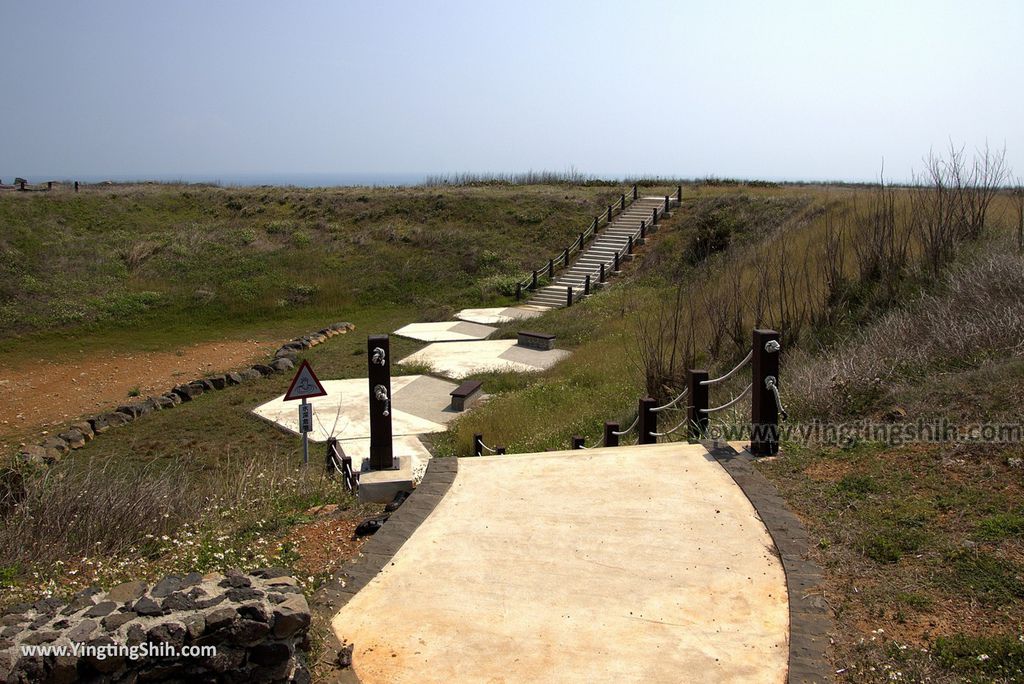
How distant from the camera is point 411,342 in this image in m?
19.6

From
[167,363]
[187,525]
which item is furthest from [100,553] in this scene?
[167,363]

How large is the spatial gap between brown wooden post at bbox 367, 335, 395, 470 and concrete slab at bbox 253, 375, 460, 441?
4520 millimetres

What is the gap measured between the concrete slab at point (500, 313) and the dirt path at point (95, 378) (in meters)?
5.58

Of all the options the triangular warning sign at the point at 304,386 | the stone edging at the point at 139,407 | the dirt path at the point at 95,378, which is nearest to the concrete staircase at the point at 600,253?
the stone edging at the point at 139,407

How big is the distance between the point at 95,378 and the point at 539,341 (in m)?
9.66

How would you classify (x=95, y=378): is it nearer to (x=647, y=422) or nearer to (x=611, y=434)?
(x=611, y=434)

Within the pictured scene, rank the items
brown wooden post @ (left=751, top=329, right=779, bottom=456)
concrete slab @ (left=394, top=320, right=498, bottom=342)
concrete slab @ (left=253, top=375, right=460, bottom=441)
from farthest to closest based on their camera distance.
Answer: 1. concrete slab @ (left=394, top=320, right=498, bottom=342)
2. concrete slab @ (left=253, top=375, right=460, bottom=441)
3. brown wooden post @ (left=751, top=329, right=779, bottom=456)

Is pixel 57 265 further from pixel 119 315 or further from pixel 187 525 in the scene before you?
pixel 187 525

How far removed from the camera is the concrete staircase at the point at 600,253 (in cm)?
2462

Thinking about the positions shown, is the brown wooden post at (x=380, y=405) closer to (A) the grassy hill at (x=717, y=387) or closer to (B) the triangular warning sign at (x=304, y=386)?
(A) the grassy hill at (x=717, y=387)

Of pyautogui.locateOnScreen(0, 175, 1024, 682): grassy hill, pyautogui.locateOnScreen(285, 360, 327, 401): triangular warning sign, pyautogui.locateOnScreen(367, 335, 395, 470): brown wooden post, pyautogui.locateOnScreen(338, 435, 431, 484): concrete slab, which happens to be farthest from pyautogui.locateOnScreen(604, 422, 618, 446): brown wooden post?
pyautogui.locateOnScreen(285, 360, 327, 401): triangular warning sign

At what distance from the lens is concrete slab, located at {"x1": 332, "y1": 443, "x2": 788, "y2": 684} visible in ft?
13.7

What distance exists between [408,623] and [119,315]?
69.7 feet

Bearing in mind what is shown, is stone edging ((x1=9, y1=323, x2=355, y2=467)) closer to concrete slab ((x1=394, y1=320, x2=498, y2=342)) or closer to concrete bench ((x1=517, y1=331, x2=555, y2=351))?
concrete slab ((x1=394, y1=320, x2=498, y2=342))
